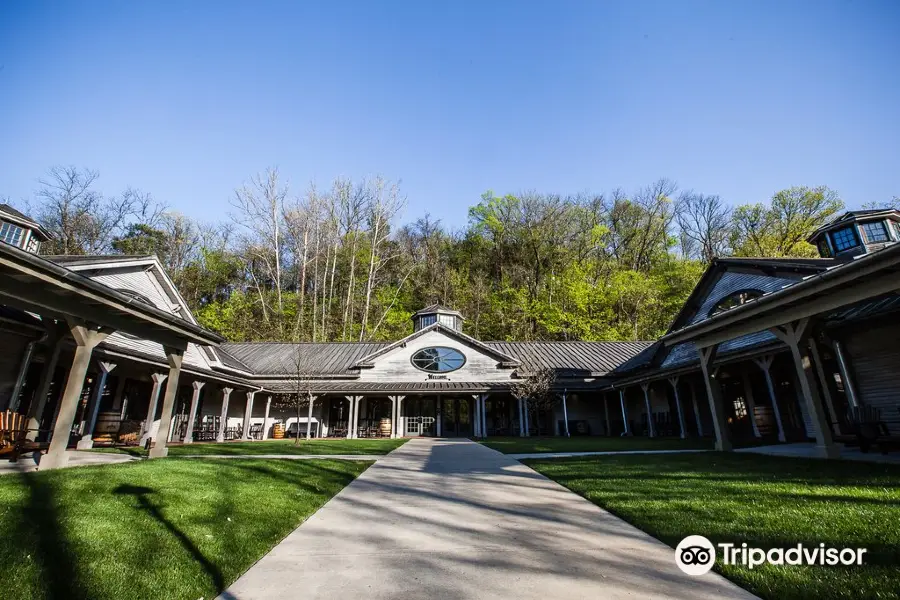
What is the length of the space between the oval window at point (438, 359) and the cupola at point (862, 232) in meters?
16.0

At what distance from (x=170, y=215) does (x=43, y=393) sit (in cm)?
2663

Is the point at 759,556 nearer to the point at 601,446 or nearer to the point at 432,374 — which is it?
the point at 601,446

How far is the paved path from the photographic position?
2.52 meters

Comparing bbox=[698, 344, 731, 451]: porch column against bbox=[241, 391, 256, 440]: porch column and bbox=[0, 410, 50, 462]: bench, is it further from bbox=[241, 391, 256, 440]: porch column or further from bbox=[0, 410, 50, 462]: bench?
bbox=[241, 391, 256, 440]: porch column

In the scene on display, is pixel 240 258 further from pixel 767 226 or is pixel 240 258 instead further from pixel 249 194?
pixel 767 226

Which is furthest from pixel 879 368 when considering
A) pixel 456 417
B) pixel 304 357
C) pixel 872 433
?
pixel 304 357

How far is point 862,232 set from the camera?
44.6ft

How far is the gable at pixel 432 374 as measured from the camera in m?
22.5

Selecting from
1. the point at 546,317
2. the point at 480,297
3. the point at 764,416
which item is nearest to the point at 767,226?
the point at 546,317

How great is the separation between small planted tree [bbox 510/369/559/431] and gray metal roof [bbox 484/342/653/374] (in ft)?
3.60

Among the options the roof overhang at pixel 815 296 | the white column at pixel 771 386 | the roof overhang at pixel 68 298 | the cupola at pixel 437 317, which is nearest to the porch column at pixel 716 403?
the roof overhang at pixel 815 296

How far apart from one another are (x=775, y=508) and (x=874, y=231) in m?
14.8

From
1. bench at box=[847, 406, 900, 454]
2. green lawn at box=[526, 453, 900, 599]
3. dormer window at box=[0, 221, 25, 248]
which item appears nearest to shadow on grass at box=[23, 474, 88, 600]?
green lawn at box=[526, 453, 900, 599]

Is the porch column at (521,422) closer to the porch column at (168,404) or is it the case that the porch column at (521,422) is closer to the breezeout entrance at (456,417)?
the breezeout entrance at (456,417)
